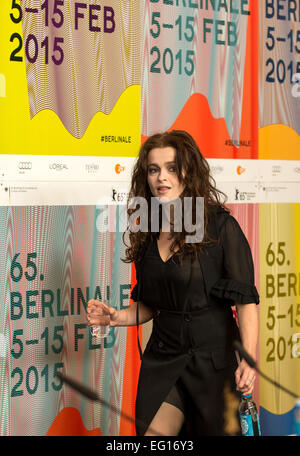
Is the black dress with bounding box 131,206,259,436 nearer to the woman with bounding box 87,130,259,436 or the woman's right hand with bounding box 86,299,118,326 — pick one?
the woman with bounding box 87,130,259,436

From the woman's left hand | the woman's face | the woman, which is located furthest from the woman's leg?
the woman's face

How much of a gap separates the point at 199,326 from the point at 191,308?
0.06 m

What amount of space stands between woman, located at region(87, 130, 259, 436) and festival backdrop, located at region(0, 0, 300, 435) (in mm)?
610

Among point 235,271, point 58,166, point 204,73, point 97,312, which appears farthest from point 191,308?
point 204,73

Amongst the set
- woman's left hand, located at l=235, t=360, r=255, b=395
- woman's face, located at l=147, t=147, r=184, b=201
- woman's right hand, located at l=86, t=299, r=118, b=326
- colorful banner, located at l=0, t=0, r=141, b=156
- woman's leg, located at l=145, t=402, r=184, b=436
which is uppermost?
colorful banner, located at l=0, t=0, r=141, b=156

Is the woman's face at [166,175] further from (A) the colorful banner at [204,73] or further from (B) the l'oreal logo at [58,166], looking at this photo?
(A) the colorful banner at [204,73]

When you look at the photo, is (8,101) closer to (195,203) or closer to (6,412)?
(195,203)

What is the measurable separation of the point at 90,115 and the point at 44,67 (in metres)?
0.28

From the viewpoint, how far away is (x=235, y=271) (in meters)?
2.02

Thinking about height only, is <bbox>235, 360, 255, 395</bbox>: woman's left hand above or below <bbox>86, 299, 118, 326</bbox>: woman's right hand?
below

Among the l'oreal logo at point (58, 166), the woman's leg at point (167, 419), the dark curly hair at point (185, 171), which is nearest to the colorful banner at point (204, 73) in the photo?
the l'oreal logo at point (58, 166)

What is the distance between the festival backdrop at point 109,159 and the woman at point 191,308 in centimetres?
61

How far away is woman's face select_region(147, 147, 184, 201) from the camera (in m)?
2.11

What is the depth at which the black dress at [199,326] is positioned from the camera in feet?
6.64
